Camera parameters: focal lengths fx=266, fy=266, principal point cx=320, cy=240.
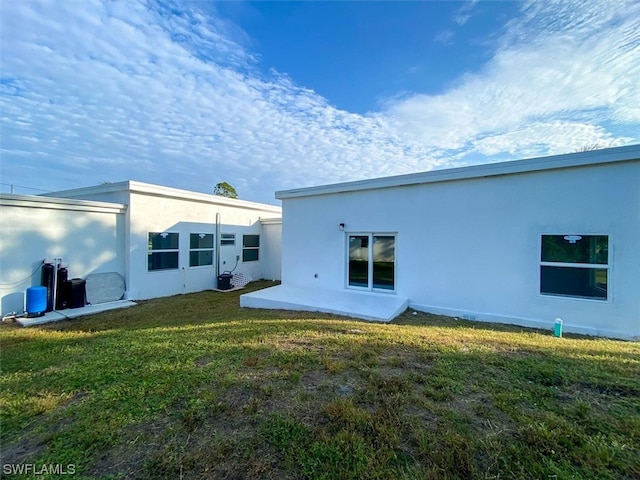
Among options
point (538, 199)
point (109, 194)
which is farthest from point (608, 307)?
point (109, 194)

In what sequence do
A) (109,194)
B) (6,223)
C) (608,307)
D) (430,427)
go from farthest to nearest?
(109,194) < (6,223) < (608,307) < (430,427)

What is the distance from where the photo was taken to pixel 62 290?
7.36 meters

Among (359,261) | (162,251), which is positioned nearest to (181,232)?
(162,251)

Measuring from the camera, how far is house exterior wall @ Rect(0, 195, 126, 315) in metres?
6.66

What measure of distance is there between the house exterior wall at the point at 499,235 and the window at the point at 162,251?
5615 mm

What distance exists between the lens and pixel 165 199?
9469 millimetres

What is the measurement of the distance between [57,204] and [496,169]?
11.5 m

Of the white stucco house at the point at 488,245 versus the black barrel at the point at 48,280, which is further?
the black barrel at the point at 48,280

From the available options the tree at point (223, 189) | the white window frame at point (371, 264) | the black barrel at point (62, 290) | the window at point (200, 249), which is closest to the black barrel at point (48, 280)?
the black barrel at point (62, 290)

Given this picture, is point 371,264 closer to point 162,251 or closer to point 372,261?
point 372,261

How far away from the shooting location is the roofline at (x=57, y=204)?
663cm

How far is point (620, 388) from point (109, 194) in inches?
492

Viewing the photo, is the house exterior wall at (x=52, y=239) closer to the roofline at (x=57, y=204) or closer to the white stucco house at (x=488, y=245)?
the roofline at (x=57, y=204)

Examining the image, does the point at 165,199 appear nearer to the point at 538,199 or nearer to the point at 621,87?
the point at 538,199
